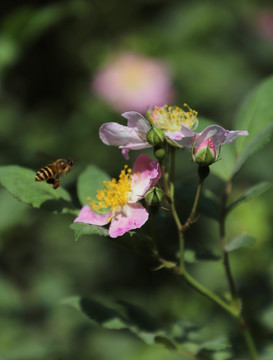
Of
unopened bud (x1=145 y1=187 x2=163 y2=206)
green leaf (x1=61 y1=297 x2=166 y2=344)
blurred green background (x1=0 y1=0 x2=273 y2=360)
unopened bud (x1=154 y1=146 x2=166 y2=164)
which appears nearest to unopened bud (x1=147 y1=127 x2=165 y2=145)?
unopened bud (x1=154 y1=146 x2=166 y2=164)

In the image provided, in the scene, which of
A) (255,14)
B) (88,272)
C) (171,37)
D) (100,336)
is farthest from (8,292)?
(255,14)

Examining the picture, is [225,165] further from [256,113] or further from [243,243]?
[243,243]

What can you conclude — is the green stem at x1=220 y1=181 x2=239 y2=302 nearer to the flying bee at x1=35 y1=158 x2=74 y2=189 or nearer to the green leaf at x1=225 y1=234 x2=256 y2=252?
the green leaf at x1=225 y1=234 x2=256 y2=252

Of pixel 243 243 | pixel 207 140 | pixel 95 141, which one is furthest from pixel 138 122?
pixel 95 141

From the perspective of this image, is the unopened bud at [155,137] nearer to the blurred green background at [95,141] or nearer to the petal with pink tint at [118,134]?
the petal with pink tint at [118,134]

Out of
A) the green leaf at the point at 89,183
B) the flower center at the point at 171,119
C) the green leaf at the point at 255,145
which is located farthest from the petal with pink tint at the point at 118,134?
the green leaf at the point at 255,145

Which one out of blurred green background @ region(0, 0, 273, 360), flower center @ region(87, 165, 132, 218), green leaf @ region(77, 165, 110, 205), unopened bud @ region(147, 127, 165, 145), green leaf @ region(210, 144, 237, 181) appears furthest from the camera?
blurred green background @ region(0, 0, 273, 360)
